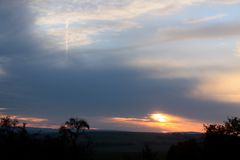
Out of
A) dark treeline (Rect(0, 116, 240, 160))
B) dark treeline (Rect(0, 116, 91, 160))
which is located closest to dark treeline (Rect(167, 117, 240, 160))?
dark treeline (Rect(0, 116, 240, 160))

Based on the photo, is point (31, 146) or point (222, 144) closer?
point (31, 146)

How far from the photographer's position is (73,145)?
61594 mm

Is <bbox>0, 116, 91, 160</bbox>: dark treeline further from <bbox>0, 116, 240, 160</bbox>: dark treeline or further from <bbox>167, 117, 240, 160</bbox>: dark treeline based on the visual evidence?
<bbox>167, 117, 240, 160</bbox>: dark treeline

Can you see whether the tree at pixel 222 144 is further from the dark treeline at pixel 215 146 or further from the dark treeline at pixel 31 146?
the dark treeline at pixel 31 146

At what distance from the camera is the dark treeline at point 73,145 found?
54.1 metres

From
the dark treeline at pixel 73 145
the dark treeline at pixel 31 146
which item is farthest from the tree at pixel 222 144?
the dark treeline at pixel 31 146

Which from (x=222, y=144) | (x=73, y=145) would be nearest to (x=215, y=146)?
(x=222, y=144)

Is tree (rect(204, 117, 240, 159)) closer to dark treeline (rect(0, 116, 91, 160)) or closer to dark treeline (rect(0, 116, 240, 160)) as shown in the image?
dark treeline (rect(0, 116, 240, 160))

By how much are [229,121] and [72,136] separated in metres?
25.7

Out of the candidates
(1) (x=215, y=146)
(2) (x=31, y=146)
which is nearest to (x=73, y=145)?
(2) (x=31, y=146)

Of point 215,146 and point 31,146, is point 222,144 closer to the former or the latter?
point 215,146

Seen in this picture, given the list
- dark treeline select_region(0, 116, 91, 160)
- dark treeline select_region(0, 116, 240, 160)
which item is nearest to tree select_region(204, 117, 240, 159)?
dark treeline select_region(0, 116, 240, 160)

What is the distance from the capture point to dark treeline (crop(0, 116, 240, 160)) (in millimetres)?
54125

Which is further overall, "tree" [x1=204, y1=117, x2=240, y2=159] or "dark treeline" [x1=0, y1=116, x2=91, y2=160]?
"tree" [x1=204, y1=117, x2=240, y2=159]
